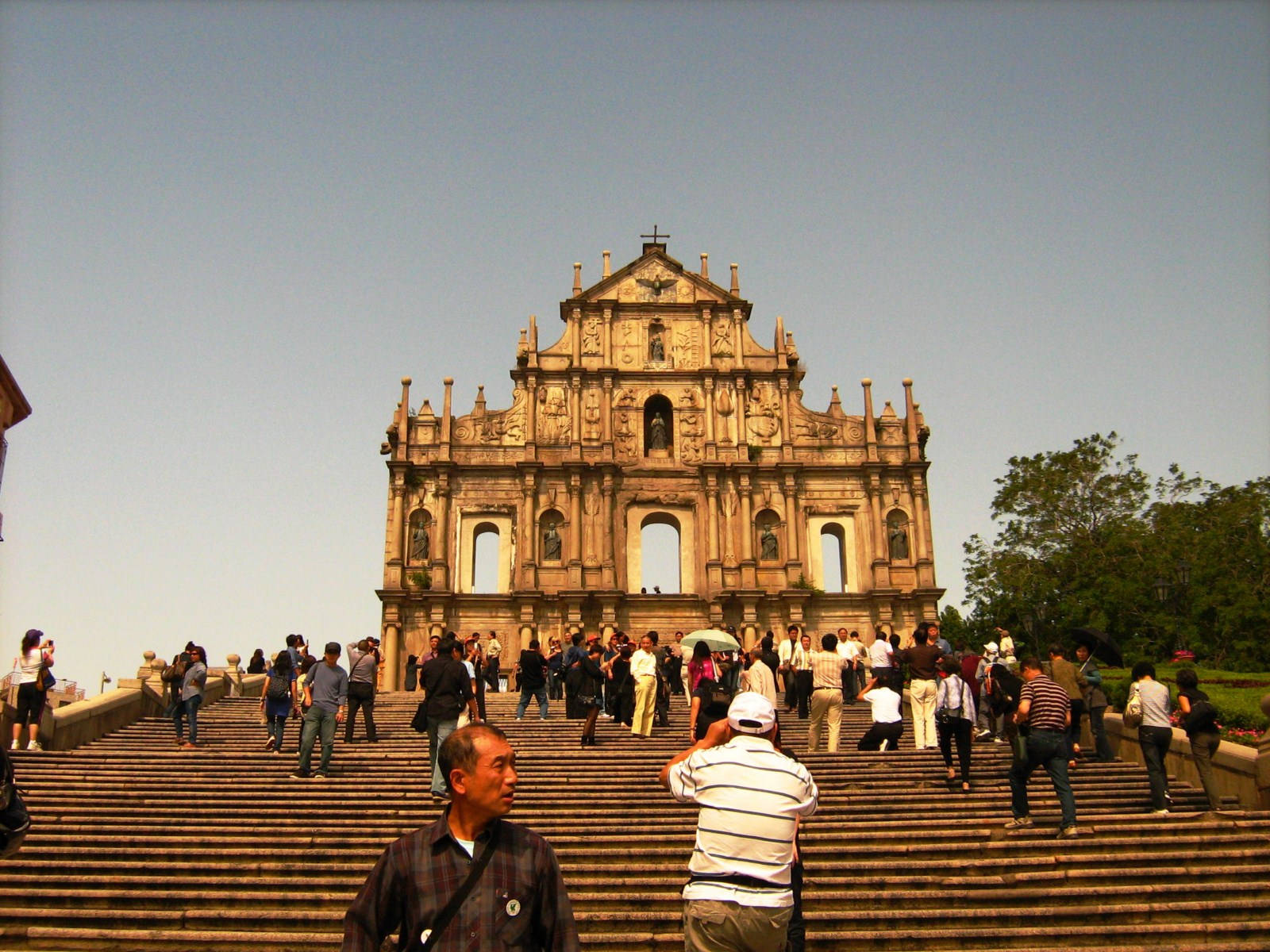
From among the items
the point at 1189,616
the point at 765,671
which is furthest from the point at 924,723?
the point at 1189,616

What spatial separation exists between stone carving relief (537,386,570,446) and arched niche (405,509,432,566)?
446 cm

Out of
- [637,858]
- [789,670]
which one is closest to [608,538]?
[789,670]

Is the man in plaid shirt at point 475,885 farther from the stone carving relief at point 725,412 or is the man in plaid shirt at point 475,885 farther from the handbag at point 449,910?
the stone carving relief at point 725,412

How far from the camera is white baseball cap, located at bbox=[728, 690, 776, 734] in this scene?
19.9ft

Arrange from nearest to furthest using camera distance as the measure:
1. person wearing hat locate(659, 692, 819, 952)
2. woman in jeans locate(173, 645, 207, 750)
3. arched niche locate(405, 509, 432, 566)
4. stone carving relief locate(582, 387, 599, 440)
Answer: person wearing hat locate(659, 692, 819, 952)
woman in jeans locate(173, 645, 207, 750)
arched niche locate(405, 509, 432, 566)
stone carving relief locate(582, 387, 599, 440)

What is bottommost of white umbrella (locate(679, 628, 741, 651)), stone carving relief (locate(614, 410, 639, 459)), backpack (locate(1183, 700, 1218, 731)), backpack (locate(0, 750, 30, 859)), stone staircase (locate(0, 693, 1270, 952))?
stone staircase (locate(0, 693, 1270, 952))

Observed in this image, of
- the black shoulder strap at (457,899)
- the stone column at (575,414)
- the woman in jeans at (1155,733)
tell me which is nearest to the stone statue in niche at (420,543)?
the stone column at (575,414)

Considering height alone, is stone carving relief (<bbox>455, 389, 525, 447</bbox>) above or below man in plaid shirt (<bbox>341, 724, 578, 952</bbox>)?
above

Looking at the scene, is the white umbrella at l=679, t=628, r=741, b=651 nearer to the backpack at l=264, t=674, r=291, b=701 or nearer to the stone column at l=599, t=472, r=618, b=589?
the backpack at l=264, t=674, r=291, b=701

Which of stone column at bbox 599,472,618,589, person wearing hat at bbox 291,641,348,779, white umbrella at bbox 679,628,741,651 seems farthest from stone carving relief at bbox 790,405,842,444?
person wearing hat at bbox 291,641,348,779

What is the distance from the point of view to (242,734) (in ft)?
65.6

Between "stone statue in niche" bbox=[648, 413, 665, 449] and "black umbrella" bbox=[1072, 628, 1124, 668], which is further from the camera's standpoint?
"stone statue in niche" bbox=[648, 413, 665, 449]

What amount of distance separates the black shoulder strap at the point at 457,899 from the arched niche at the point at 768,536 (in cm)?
3435

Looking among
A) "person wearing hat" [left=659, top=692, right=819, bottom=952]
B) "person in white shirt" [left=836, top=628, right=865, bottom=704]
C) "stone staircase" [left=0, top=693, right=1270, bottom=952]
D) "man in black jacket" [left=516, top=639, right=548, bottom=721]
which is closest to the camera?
"person wearing hat" [left=659, top=692, right=819, bottom=952]
